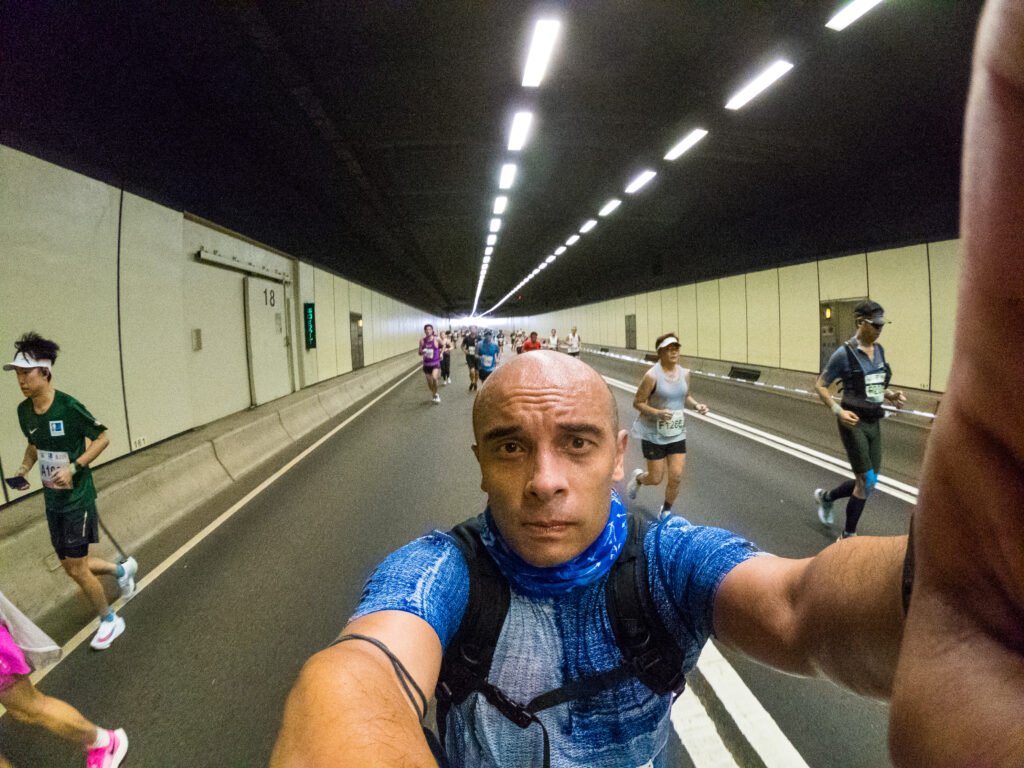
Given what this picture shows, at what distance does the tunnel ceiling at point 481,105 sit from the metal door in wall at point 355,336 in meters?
9.01

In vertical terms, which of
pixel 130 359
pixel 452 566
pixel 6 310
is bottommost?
pixel 452 566

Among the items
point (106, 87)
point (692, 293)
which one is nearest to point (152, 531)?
point (106, 87)

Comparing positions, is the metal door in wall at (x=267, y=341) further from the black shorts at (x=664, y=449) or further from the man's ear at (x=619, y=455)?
the man's ear at (x=619, y=455)

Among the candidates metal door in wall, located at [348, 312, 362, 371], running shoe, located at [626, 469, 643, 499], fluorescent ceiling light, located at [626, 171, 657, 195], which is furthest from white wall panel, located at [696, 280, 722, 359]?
metal door in wall, located at [348, 312, 362, 371]

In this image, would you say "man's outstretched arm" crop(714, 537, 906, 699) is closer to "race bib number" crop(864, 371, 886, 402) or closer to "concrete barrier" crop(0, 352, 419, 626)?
"race bib number" crop(864, 371, 886, 402)

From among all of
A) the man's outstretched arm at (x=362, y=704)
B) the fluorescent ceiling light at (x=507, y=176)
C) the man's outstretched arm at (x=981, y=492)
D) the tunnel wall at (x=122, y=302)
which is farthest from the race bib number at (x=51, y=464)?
the fluorescent ceiling light at (x=507, y=176)

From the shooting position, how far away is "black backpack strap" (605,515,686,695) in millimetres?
1426

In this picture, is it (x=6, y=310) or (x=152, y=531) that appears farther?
(x=152, y=531)

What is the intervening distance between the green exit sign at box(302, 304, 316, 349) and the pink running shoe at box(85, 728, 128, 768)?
47.3 feet

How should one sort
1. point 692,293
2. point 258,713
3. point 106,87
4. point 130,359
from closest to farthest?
point 258,713, point 106,87, point 130,359, point 692,293

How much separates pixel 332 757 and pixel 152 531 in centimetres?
628

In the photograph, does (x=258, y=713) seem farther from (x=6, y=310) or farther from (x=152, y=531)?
(x=6, y=310)

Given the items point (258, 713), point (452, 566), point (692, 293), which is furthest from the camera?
point (692, 293)

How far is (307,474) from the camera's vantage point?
8.22 m
